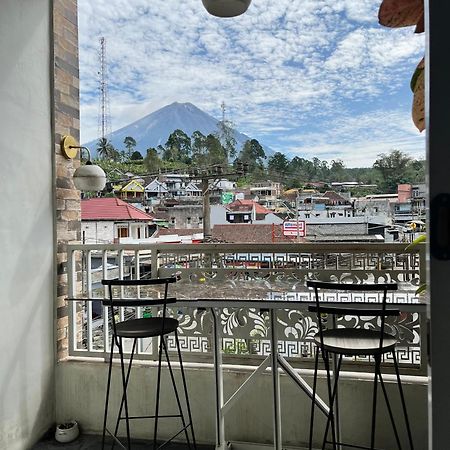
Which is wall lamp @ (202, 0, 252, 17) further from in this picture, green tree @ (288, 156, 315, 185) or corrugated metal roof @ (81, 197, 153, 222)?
corrugated metal roof @ (81, 197, 153, 222)

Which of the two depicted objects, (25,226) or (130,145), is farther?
(130,145)

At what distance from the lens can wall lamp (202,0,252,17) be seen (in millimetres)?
2361

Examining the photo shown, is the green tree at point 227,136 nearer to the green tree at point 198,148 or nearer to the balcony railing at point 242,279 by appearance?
the green tree at point 198,148

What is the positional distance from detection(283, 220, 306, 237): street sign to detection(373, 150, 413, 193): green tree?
0.72 m

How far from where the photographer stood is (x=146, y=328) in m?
2.36

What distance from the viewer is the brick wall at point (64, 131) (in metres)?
3.22

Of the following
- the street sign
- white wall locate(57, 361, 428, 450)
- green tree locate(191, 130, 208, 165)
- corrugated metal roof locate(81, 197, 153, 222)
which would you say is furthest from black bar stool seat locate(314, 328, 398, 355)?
green tree locate(191, 130, 208, 165)

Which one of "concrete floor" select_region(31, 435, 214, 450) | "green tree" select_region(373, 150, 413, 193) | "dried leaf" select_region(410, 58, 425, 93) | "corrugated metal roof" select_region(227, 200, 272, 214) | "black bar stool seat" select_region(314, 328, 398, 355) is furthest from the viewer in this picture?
"corrugated metal roof" select_region(227, 200, 272, 214)

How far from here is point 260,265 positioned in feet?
10.4

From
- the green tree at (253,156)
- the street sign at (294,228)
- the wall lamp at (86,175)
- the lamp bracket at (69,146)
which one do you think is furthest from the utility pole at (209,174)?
the lamp bracket at (69,146)

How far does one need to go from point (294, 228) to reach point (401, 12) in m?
2.87

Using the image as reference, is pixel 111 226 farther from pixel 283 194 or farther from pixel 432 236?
pixel 432 236

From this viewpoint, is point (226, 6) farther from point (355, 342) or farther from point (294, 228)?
point (355, 342)

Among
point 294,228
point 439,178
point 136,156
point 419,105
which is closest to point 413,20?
point 419,105
